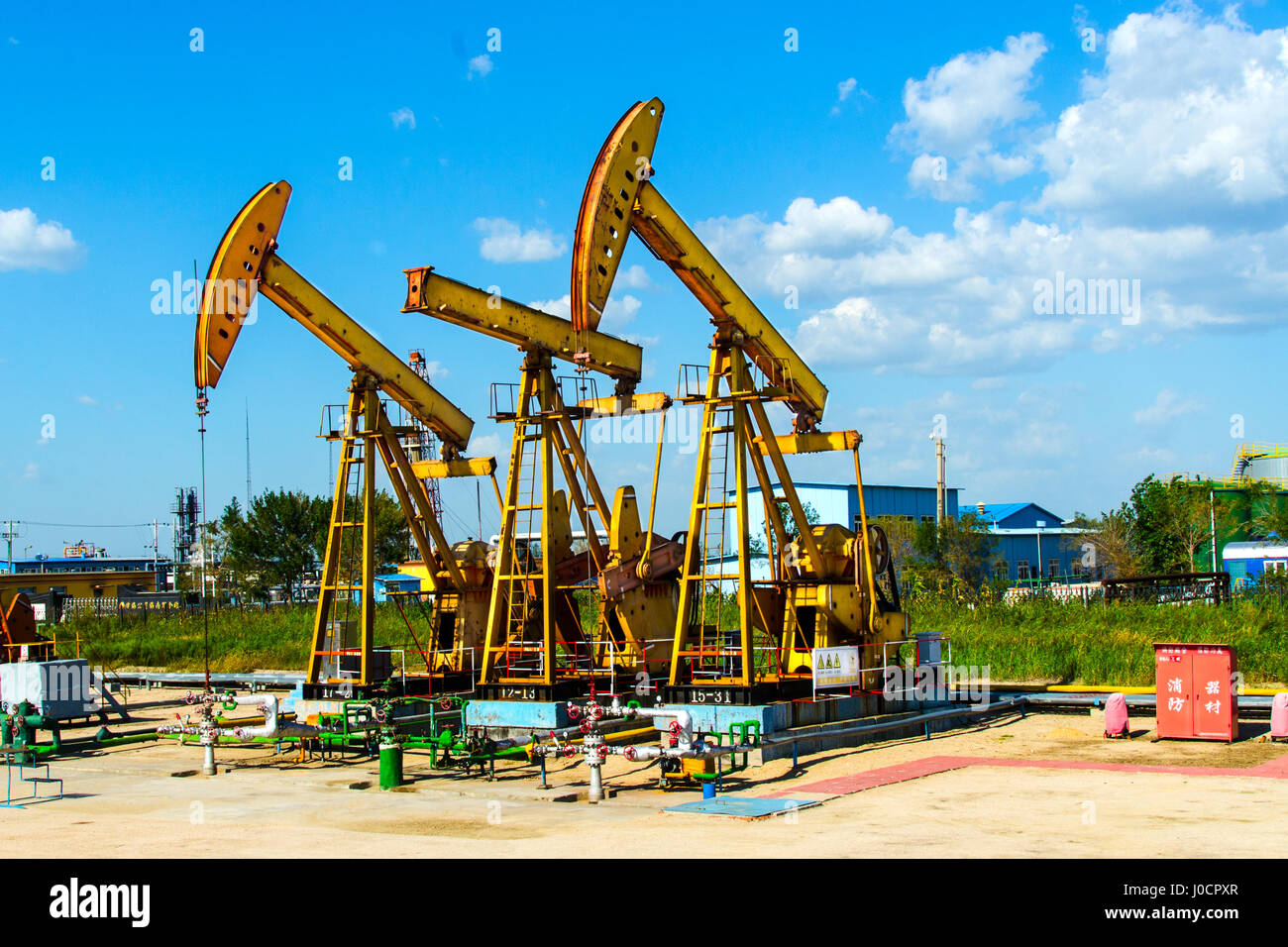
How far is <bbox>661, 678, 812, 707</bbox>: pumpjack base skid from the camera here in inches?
672

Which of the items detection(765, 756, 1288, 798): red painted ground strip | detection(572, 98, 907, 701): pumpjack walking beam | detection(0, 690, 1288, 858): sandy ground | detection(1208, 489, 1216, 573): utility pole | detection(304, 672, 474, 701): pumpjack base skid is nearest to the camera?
detection(0, 690, 1288, 858): sandy ground

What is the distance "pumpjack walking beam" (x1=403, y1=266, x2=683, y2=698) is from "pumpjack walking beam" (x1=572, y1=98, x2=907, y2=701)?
1.06 metres

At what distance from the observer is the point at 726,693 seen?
17094 mm

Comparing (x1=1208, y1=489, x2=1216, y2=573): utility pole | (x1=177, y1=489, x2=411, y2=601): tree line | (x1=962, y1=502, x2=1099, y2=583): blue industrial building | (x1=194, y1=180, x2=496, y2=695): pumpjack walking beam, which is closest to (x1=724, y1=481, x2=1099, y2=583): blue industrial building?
(x1=962, y1=502, x2=1099, y2=583): blue industrial building

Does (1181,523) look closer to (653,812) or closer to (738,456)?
(738,456)

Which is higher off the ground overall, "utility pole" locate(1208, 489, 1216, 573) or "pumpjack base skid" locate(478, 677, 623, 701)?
"utility pole" locate(1208, 489, 1216, 573)

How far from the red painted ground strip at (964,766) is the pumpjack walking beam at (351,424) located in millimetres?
8038

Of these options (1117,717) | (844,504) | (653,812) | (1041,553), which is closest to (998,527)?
(1041,553)

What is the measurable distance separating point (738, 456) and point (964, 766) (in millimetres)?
5335

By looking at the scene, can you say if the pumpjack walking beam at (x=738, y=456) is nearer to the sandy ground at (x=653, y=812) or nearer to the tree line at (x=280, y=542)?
the sandy ground at (x=653, y=812)

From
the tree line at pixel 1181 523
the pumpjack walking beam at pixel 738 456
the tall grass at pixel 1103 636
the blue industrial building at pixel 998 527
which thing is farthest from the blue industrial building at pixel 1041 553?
the pumpjack walking beam at pixel 738 456

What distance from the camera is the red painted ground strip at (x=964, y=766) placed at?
45.9 ft

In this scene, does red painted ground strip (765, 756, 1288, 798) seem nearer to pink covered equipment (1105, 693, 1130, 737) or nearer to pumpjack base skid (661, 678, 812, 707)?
pumpjack base skid (661, 678, 812, 707)
